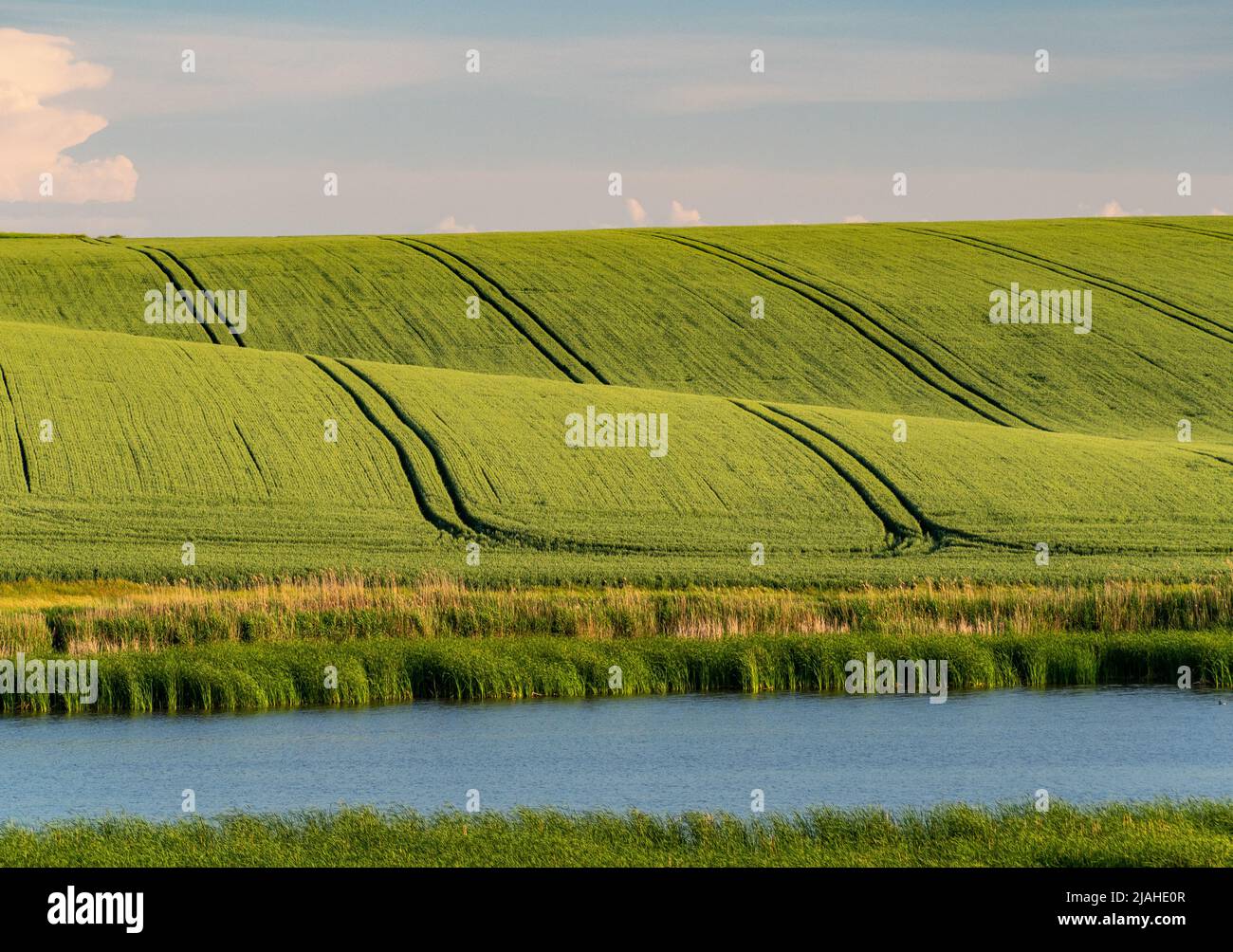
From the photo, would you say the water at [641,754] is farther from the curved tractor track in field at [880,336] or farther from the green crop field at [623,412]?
the curved tractor track in field at [880,336]

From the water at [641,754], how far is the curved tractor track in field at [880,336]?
3615 cm

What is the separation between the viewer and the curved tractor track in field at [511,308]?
70562mm

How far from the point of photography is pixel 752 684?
1235 inches

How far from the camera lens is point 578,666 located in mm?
30984

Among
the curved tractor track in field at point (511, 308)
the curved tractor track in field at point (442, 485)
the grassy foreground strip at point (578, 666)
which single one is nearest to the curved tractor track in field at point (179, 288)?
the curved tractor track in field at point (442, 485)

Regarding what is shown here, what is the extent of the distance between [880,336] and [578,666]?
47159 millimetres

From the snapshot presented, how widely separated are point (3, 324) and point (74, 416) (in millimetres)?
16035

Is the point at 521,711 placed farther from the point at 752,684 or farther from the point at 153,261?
the point at 153,261

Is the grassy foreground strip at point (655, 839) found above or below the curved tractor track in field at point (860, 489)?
below

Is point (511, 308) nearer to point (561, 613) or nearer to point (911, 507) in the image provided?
point (911, 507)

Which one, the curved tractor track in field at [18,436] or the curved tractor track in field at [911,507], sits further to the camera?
the curved tractor track in field at [18,436]

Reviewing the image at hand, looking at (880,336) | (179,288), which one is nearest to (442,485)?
(880,336)

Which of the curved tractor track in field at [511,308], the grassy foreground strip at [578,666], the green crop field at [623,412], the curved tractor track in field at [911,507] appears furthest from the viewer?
the curved tractor track in field at [511,308]
